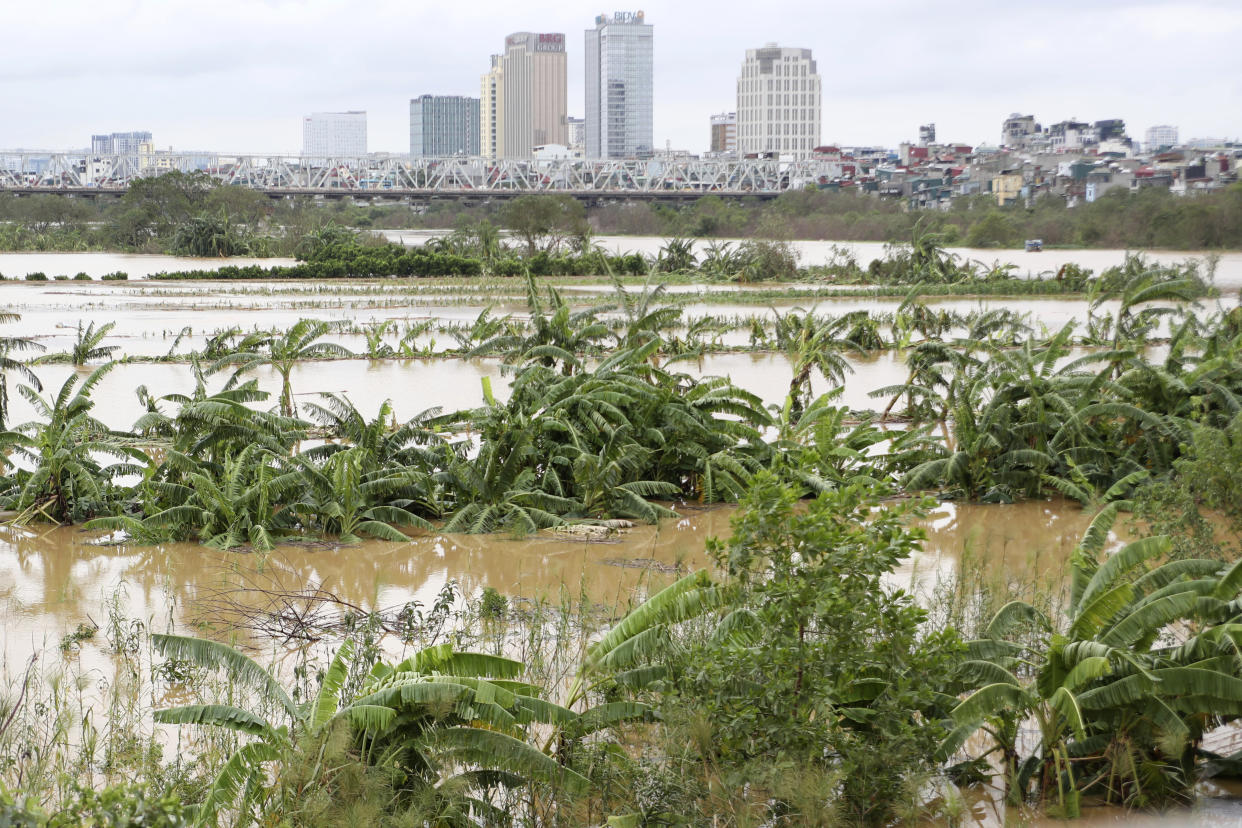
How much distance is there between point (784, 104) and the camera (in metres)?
180

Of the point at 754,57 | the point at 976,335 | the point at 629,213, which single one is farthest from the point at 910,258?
the point at 754,57

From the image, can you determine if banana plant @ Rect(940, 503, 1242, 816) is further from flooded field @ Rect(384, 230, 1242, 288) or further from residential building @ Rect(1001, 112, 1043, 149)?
residential building @ Rect(1001, 112, 1043, 149)

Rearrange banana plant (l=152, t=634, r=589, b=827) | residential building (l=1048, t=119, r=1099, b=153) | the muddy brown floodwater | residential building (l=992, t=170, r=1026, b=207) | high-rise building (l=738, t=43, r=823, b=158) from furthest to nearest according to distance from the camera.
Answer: high-rise building (l=738, t=43, r=823, b=158)
residential building (l=1048, t=119, r=1099, b=153)
residential building (l=992, t=170, r=1026, b=207)
the muddy brown floodwater
banana plant (l=152, t=634, r=589, b=827)

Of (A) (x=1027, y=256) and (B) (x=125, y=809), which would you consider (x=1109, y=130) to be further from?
(B) (x=125, y=809)

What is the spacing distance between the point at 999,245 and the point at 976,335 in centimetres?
5106

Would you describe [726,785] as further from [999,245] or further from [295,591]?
[999,245]

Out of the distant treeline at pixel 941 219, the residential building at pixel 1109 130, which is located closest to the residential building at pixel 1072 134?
the residential building at pixel 1109 130

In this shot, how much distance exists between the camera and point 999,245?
2370 inches

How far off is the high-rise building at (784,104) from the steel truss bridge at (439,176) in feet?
215

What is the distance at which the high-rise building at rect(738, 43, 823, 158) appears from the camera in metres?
180

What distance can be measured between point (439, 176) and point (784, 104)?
92.1m

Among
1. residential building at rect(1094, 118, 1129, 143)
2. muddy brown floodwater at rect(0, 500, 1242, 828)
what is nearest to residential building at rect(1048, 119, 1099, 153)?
residential building at rect(1094, 118, 1129, 143)

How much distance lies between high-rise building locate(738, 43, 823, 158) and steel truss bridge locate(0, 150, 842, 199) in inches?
2585

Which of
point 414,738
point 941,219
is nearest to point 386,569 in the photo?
point 414,738
